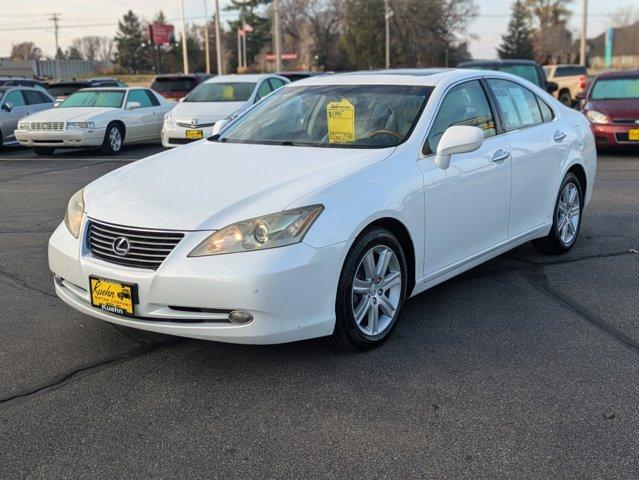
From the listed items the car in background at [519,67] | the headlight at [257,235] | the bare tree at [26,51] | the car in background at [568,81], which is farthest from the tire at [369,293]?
the bare tree at [26,51]

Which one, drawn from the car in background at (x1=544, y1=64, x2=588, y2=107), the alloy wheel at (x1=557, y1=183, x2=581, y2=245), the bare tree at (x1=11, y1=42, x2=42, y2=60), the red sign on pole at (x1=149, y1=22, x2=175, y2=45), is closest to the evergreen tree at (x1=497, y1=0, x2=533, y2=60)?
the red sign on pole at (x1=149, y1=22, x2=175, y2=45)

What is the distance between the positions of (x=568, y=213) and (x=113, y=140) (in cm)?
1109

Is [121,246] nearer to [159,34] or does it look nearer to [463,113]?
[463,113]

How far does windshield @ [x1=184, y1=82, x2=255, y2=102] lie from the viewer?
14.9 metres

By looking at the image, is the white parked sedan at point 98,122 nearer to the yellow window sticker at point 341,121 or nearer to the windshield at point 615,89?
→ the windshield at point 615,89

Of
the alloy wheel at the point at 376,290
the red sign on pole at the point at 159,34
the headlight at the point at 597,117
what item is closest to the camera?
the alloy wheel at the point at 376,290

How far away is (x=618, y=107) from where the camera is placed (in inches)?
509

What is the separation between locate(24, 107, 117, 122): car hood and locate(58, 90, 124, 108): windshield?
367mm

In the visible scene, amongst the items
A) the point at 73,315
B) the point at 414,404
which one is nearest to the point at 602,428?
the point at 414,404

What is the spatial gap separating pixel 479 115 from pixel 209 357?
8.33ft

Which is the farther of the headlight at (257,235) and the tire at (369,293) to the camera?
the tire at (369,293)

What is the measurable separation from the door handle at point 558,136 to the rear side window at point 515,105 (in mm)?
171

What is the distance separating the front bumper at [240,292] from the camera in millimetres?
3486

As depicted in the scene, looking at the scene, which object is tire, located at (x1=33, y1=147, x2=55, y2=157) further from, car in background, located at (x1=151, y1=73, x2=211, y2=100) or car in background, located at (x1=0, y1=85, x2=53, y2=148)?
car in background, located at (x1=151, y1=73, x2=211, y2=100)
